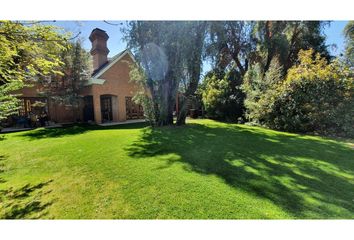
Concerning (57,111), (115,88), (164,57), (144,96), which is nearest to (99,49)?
(115,88)

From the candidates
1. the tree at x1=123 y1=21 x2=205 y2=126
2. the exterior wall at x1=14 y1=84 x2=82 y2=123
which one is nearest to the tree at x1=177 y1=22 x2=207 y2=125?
the tree at x1=123 y1=21 x2=205 y2=126

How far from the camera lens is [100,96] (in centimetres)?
1786

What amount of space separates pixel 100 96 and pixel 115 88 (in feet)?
5.16

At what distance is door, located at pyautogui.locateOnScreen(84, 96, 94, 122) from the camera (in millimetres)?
17739

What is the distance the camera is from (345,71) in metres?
8.91

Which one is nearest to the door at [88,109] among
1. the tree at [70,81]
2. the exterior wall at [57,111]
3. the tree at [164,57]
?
the exterior wall at [57,111]

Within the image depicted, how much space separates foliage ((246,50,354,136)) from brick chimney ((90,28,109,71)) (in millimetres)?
15563

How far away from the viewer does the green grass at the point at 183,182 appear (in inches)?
123

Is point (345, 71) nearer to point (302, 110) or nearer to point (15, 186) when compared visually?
point (302, 110)

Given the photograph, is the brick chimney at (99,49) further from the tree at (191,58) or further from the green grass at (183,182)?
the green grass at (183,182)

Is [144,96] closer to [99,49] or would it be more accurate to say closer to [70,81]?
[70,81]

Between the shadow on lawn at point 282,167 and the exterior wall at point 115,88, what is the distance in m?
10.1

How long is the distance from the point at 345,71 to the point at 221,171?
8.74 meters
